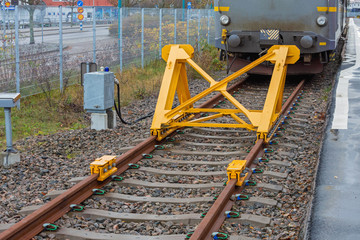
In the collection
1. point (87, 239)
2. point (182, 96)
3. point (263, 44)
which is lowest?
point (87, 239)

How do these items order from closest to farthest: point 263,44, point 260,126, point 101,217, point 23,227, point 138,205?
point 23,227 → point 101,217 → point 138,205 → point 260,126 → point 263,44

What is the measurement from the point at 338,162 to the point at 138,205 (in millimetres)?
2552

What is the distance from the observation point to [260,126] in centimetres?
788

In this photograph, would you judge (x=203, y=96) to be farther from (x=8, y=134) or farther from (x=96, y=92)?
(x=8, y=134)

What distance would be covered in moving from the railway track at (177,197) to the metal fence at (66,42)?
4875mm

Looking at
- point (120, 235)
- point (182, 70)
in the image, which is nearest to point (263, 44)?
point (182, 70)

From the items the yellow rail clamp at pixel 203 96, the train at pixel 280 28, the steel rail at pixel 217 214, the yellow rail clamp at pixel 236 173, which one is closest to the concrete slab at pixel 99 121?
the yellow rail clamp at pixel 203 96

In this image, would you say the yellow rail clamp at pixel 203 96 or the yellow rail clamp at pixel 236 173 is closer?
the yellow rail clamp at pixel 236 173

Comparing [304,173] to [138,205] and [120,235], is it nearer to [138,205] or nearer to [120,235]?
[138,205]

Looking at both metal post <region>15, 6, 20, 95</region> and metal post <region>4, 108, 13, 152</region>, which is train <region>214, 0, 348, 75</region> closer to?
metal post <region>15, 6, 20, 95</region>

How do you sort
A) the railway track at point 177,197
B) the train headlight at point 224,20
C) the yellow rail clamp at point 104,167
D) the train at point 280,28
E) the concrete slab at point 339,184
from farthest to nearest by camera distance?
the train headlight at point 224,20
the train at point 280,28
the yellow rail clamp at point 104,167
the railway track at point 177,197
the concrete slab at point 339,184

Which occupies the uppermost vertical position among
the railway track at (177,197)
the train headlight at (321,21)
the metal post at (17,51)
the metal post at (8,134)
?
the train headlight at (321,21)

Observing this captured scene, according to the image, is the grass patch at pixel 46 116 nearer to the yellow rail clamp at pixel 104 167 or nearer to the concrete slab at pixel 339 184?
the yellow rail clamp at pixel 104 167

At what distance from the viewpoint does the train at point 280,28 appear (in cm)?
1253
